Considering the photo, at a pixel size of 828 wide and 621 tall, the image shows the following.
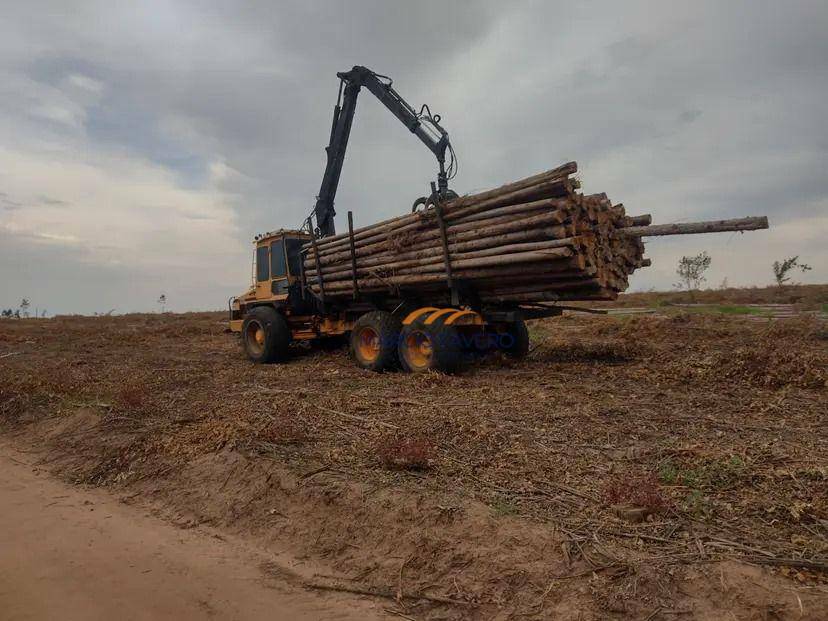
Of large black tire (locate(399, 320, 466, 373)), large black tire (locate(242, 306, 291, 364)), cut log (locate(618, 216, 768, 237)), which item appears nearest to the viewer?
cut log (locate(618, 216, 768, 237))

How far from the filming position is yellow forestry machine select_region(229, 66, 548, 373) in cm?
1002

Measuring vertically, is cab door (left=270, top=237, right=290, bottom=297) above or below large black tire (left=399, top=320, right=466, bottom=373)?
above

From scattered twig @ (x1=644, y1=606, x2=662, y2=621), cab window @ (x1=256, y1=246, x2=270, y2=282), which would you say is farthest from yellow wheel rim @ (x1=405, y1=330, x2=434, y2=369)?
scattered twig @ (x1=644, y1=606, x2=662, y2=621)

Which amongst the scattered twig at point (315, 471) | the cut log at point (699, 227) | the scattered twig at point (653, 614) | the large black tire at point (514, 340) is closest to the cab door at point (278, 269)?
the large black tire at point (514, 340)

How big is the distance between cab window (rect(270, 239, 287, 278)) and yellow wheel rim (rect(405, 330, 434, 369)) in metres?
4.91

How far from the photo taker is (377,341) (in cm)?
1116

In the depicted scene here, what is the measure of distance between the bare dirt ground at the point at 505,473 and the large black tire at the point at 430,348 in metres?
0.57

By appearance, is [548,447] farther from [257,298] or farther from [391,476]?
[257,298]

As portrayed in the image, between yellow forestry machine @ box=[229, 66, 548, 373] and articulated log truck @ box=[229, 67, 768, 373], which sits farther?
yellow forestry machine @ box=[229, 66, 548, 373]

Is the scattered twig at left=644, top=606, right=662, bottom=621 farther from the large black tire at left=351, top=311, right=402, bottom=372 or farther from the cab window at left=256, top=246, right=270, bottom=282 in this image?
the cab window at left=256, top=246, right=270, bottom=282

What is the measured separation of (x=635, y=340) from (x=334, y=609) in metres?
10.2

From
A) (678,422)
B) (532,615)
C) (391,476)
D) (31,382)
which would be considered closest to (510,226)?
(678,422)

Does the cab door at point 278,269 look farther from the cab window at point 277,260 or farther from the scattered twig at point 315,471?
the scattered twig at point 315,471

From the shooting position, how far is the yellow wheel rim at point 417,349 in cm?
1007
